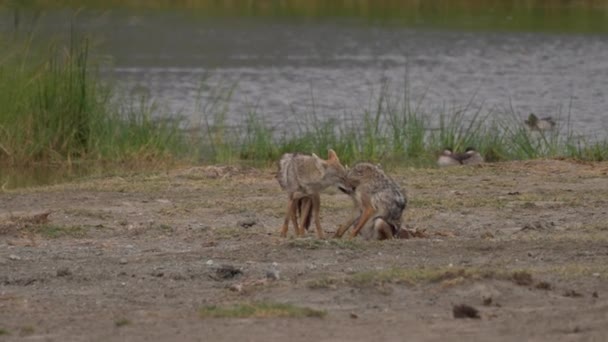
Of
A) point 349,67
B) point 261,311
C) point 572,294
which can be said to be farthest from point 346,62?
point 261,311

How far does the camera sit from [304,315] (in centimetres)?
695

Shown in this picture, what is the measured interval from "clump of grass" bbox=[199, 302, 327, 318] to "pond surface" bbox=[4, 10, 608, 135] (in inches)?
515

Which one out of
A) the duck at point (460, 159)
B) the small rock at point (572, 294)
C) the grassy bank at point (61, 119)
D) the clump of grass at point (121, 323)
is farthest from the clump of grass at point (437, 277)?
the grassy bank at point (61, 119)

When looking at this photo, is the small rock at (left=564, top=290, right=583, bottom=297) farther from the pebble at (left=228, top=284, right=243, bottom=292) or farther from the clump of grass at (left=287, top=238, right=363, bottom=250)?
the clump of grass at (left=287, top=238, right=363, bottom=250)

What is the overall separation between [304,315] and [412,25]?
1343 inches

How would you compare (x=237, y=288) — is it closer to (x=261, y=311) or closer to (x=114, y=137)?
(x=261, y=311)

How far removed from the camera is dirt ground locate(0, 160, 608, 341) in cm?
677

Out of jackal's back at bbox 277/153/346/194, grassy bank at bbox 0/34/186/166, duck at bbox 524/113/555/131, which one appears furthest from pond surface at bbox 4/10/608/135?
jackal's back at bbox 277/153/346/194

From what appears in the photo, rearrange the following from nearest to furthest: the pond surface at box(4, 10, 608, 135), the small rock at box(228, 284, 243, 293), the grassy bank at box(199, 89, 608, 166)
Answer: the small rock at box(228, 284, 243, 293), the grassy bank at box(199, 89, 608, 166), the pond surface at box(4, 10, 608, 135)

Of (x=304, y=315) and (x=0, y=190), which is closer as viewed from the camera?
(x=304, y=315)

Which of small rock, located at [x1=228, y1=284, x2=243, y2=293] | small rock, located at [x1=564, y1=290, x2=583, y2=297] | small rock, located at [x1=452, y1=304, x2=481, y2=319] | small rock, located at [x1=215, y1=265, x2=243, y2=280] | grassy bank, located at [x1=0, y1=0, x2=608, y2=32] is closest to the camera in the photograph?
small rock, located at [x1=452, y1=304, x2=481, y2=319]

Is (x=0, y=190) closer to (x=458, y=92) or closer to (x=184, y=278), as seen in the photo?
(x=184, y=278)

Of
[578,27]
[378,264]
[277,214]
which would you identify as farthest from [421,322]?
[578,27]

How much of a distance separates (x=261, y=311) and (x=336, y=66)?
1032 inches
